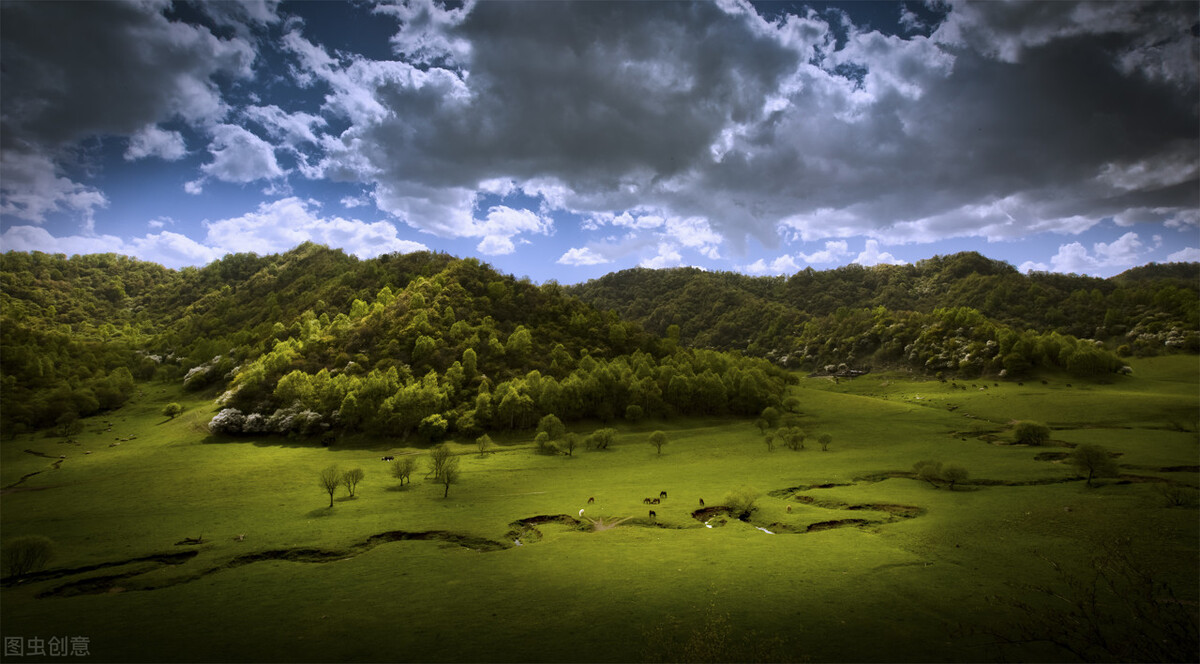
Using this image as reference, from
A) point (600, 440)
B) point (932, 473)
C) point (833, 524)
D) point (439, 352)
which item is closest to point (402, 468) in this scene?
point (600, 440)

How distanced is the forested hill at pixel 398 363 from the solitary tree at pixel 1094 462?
200 ft

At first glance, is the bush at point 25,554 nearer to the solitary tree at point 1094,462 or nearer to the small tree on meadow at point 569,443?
the small tree on meadow at point 569,443

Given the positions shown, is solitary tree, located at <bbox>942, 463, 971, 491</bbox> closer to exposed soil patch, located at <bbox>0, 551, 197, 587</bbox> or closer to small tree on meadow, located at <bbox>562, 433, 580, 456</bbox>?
small tree on meadow, located at <bbox>562, 433, 580, 456</bbox>

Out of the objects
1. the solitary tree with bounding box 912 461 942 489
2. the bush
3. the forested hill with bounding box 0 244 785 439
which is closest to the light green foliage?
the forested hill with bounding box 0 244 785 439

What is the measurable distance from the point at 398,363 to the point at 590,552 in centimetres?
8423

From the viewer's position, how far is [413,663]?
21.0 m

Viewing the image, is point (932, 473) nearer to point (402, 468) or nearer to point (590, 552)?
point (590, 552)

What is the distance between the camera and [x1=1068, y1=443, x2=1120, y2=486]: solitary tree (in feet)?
143

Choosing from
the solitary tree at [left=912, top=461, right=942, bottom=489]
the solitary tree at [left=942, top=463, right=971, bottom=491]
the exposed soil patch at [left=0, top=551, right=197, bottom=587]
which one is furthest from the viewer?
the solitary tree at [left=912, top=461, right=942, bottom=489]

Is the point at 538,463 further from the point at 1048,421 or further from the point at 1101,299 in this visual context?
the point at 1101,299

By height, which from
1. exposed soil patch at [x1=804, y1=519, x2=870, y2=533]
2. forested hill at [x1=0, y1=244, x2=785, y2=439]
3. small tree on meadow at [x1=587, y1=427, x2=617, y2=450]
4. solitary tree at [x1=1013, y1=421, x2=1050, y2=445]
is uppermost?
forested hill at [x1=0, y1=244, x2=785, y2=439]

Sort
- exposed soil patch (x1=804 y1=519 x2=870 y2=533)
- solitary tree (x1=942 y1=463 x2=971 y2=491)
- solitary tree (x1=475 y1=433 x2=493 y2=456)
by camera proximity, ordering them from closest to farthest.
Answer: exposed soil patch (x1=804 y1=519 x2=870 y2=533) < solitary tree (x1=942 y1=463 x2=971 y2=491) < solitary tree (x1=475 y1=433 x2=493 y2=456)

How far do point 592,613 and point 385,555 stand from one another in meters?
19.5

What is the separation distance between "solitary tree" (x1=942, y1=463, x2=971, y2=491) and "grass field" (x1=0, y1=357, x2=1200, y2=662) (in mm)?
A: 1494
